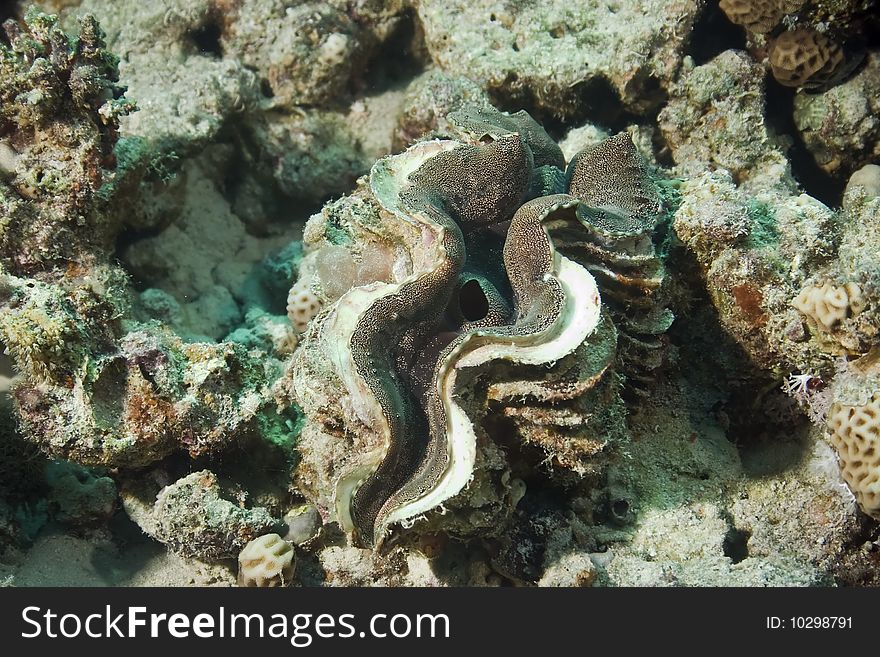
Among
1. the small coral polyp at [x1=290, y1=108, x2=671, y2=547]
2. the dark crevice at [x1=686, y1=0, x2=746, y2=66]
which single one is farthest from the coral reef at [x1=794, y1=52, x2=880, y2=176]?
the small coral polyp at [x1=290, y1=108, x2=671, y2=547]

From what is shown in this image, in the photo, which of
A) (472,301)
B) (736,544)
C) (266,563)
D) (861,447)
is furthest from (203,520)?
(861,447)

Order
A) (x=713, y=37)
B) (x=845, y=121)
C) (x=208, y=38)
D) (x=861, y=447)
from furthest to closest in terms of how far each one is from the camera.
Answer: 1. (x=208, y=38)
2. (x=713, y=37)
3. (x=845, y=121)
4. (x=861, y=447)

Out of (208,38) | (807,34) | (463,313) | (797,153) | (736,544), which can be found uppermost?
(208,38)

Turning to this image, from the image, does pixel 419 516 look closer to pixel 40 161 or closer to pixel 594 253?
pixel 594 253

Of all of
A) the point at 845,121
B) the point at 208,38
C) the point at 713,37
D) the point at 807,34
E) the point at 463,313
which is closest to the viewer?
the point at 463,313

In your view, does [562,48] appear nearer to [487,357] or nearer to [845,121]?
[845,121]

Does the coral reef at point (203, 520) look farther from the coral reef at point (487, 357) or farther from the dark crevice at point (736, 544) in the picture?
Result: the dark crevice at point (736, 544)
